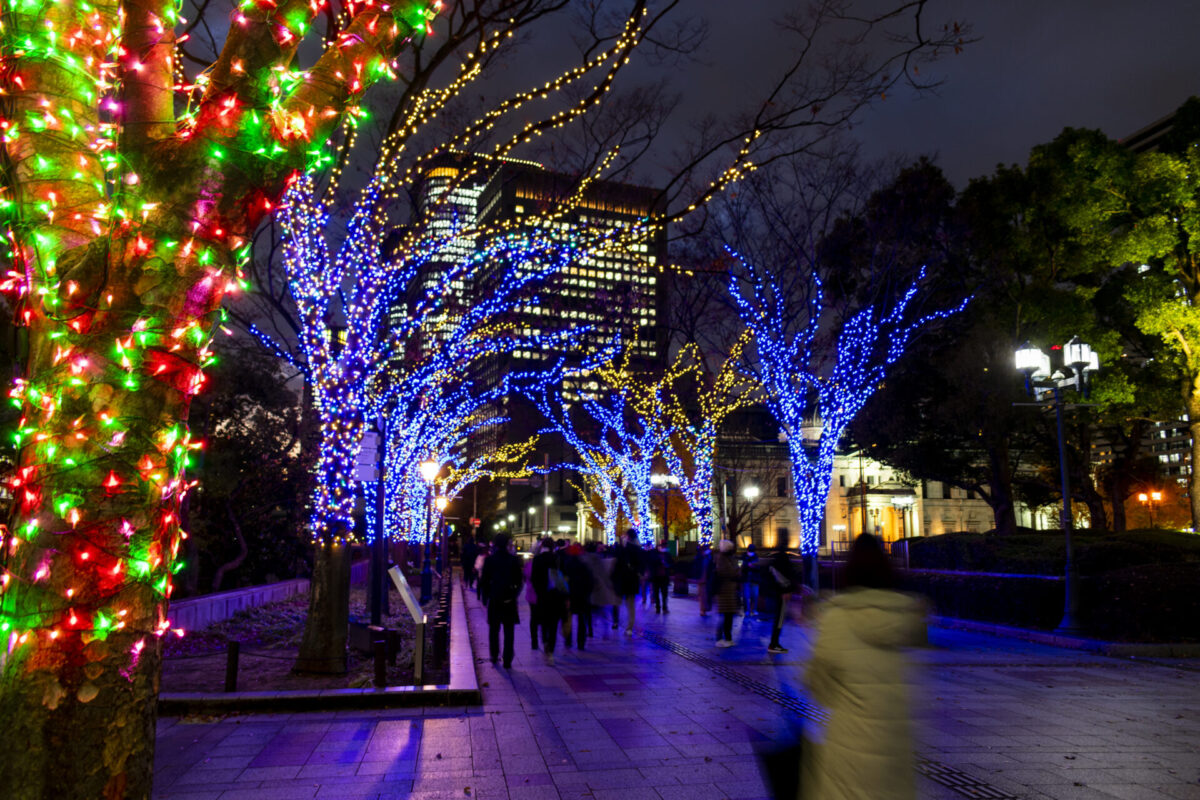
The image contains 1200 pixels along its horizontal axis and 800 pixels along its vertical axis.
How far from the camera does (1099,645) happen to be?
1271cm

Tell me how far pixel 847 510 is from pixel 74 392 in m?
79.9

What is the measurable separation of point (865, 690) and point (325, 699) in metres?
6.64

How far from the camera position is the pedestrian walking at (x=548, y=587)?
1208cm

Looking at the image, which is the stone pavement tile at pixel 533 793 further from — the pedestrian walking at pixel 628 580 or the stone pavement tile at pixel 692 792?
the pedestrian walking at pixel 628 580

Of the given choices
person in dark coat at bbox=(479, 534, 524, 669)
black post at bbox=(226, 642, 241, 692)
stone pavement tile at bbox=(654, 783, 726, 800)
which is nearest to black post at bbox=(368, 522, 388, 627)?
person in dark coat at bbox=(479, 534, 524, 669)

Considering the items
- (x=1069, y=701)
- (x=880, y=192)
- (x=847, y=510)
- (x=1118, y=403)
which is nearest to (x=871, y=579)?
(x=1069, y=701)

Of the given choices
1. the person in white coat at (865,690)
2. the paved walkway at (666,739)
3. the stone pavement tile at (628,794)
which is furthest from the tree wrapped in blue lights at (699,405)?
the person in white coat at (865,690)

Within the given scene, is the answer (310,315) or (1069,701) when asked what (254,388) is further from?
(1069,701)

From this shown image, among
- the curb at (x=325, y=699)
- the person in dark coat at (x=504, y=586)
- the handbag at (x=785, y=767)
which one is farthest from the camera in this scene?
the person in dark coat at (x=504, y=586)

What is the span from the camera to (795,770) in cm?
329

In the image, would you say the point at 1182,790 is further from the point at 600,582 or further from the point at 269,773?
the point at 600,582

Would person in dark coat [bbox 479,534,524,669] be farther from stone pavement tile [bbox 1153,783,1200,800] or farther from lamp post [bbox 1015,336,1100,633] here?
lamp post [bbox 1015,336,1100,633]

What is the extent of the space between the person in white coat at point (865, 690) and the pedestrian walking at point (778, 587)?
8940 mm

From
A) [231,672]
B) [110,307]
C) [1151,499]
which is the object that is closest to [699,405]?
[231,672]
